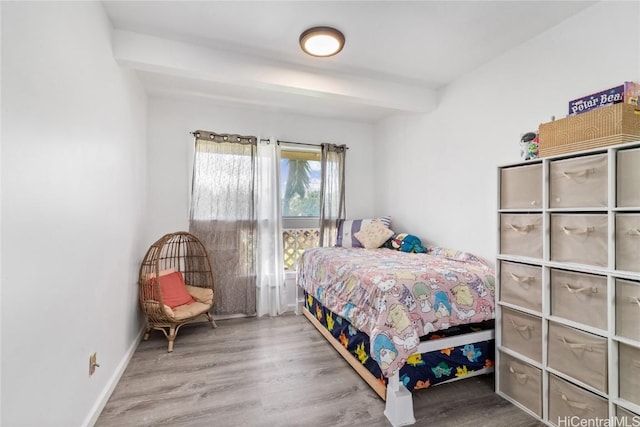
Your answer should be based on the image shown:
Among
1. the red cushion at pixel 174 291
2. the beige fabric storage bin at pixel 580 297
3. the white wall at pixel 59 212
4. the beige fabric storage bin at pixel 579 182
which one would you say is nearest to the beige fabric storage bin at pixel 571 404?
the beige fabric storage bin at pixel 580 297

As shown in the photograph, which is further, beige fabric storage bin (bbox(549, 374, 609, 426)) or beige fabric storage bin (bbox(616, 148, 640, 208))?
beige fabric storage bin (bbox(549, 374, 609, 426))

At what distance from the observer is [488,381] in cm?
201

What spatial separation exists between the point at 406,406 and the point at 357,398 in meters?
0.35

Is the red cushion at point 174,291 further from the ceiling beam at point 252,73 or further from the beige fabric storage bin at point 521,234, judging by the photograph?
the beige fabric storage bin at point 521,234

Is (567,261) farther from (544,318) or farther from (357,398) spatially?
(357,398)

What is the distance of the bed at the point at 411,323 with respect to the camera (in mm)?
1626

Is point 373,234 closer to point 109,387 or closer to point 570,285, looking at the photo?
point 570,285

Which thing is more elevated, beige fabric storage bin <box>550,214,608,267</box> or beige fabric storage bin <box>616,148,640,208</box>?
beige fabric storage bin <box>616,148,640,208</box>

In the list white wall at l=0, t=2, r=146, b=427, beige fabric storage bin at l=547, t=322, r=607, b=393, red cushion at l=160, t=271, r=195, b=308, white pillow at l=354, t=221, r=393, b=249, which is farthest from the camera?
white pillow at l=354, t=221, r=393, b=249

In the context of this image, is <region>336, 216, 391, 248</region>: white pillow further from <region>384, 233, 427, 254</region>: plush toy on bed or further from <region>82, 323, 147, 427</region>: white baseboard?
<region>82, 323, 147, 427</region>: white baseboard

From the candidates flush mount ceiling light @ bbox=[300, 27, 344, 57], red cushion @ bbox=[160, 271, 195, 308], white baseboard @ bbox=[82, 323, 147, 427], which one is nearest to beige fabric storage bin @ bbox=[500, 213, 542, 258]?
flush mount ceiling light @ bbox=[300, 27, 344, 57]

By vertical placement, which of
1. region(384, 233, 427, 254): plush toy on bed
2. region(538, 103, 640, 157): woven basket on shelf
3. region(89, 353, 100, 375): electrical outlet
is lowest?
region(89, 353, 100, 375): electrical outlet

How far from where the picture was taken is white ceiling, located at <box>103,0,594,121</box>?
A: 177 cm

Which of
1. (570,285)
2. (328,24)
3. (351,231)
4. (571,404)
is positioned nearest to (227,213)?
(351,231)
